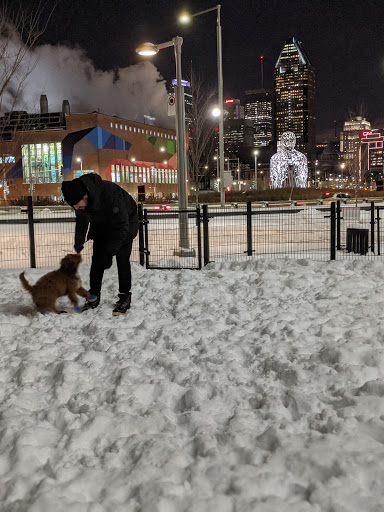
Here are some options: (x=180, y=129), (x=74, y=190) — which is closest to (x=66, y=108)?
(x=180, y=129)

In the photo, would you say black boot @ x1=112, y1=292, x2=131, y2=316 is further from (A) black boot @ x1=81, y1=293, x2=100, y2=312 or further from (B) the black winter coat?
(B) the black winter coat

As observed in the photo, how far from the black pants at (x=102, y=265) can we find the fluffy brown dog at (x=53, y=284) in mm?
257

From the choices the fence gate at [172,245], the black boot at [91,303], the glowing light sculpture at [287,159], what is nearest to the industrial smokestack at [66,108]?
the glowing light sculpture at [287,159]

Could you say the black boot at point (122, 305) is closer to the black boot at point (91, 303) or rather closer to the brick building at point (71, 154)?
the black boot at point (91, 303)

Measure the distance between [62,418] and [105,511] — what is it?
110 centimetres

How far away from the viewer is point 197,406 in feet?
11.5

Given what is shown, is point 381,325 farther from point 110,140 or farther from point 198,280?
point 110,140

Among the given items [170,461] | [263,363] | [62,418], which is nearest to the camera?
[170,461]

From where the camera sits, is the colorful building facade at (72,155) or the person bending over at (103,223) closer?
the person bending over at (103,223)

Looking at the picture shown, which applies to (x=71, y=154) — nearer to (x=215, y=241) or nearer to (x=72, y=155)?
(x=72, y=155)

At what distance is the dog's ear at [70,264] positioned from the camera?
586 cm

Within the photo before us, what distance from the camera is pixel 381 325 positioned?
5109mm

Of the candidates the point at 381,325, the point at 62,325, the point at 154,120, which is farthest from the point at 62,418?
the point at 154,120

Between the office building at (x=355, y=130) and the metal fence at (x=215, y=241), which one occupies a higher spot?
the office building at (x=355, y=130)
